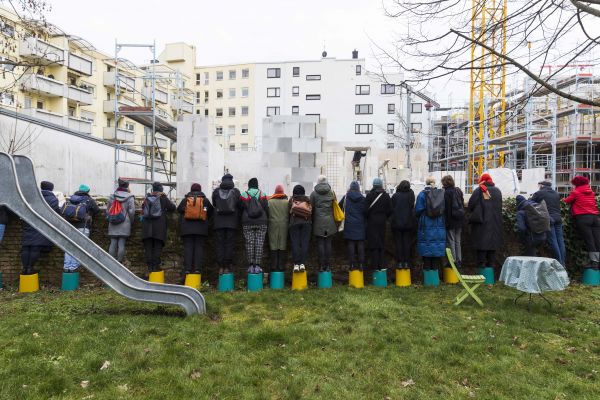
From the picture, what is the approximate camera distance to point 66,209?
8453 mm

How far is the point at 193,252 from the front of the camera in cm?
833

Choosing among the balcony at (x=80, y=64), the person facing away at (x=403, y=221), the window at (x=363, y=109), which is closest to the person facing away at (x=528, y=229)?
the person facing away at (x=403, y=221)

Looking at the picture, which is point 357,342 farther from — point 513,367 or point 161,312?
point 161,312

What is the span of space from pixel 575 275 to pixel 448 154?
35.7 meters

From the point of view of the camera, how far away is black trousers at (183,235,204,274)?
8273 mm

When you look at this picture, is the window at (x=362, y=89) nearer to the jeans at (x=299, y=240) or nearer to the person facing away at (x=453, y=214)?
the person facing away at (x=453, y=214)

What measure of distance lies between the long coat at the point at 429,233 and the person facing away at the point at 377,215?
0.61m

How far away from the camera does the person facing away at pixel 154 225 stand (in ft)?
26.9

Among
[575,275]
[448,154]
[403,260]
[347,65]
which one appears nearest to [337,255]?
[403,260]

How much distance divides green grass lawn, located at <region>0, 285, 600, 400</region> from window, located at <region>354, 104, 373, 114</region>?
170 ft

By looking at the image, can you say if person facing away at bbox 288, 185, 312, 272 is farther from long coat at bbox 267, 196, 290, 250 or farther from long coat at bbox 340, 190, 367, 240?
long coat at bbox 340, 190, 367, 240

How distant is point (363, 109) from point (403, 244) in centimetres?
5105

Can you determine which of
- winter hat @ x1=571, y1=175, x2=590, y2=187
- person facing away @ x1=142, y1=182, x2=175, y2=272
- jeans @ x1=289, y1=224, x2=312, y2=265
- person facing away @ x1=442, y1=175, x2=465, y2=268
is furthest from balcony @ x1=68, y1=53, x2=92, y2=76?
winter hat @ x1=571, y1=175, x2=590, y2=187

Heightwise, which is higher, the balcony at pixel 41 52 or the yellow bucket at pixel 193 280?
the balcony at pixel 41 52
